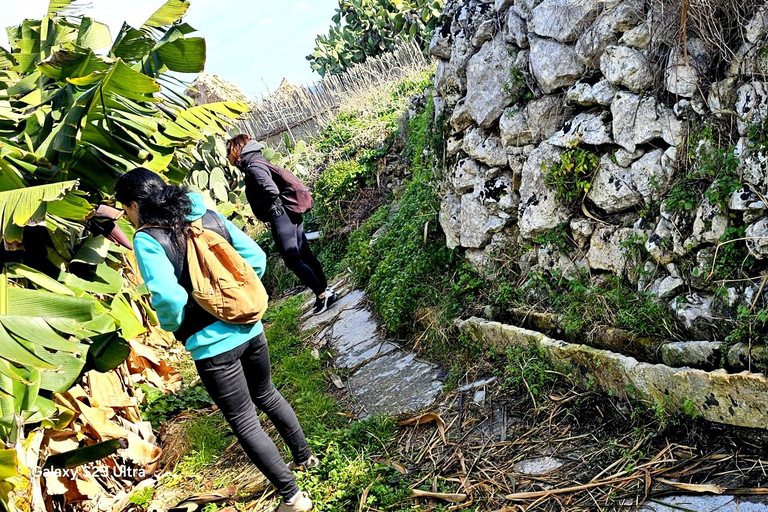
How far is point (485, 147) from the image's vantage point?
4445 millimetres

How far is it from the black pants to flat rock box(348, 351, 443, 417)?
1.61 meters

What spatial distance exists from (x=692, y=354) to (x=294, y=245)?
158 inches

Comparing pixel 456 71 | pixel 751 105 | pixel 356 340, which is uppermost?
pixel 456 71

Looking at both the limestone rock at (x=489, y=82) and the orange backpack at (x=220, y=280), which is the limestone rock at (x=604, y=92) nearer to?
the limestone rock at (x=489, y=82)

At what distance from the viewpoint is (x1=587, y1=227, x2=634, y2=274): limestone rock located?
3.40m

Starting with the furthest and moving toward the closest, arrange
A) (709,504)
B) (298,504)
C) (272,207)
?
(272,207)
(298,504)
(709,504)

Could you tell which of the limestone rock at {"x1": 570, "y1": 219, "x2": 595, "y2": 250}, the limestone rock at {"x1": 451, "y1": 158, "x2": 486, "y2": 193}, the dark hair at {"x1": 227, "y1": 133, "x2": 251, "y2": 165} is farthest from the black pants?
the limestone rock at {"x1": 570, "y1": 219, "x2": 595, "y2": 250}

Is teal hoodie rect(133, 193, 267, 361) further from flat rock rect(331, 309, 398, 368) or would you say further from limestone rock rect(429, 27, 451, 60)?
limestone rock rect(429, 27, 451, 60)

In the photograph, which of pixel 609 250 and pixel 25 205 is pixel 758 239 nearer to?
pixel 609 250

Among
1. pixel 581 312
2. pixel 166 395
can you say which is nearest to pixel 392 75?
pixel 166 395

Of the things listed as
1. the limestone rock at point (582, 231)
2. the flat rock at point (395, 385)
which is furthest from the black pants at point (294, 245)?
the limestone rock at point (582, 231)

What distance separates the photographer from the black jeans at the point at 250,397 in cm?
311

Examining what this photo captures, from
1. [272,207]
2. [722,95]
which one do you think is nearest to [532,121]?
[722,95]

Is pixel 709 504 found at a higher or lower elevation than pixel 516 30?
lower
